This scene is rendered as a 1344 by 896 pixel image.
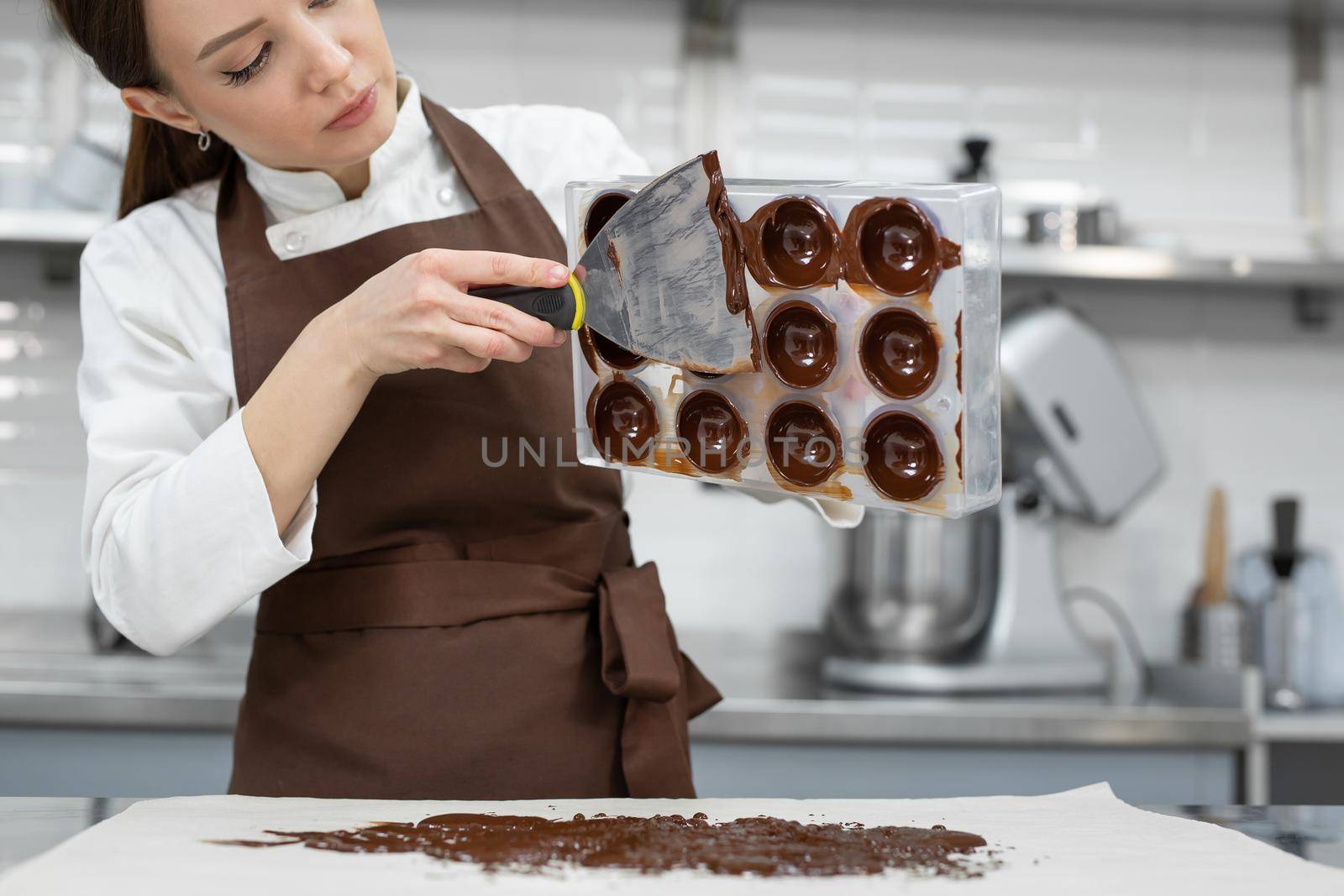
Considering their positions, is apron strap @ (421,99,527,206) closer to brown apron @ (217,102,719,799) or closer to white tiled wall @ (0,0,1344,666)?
brown apron @ (217,102,719,799)

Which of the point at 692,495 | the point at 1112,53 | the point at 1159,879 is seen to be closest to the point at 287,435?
the point at 1159,879

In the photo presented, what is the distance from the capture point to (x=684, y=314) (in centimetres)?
90

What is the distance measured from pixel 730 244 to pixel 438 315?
0.72 feet

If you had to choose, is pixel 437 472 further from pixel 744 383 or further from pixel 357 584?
pixel 744 383

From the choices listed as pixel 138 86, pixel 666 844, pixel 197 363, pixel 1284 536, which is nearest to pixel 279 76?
pixel 138 86

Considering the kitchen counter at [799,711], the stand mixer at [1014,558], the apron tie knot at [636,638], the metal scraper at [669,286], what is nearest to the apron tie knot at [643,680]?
the apron tie knot at [636,638]

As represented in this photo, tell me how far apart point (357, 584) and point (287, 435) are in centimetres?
18

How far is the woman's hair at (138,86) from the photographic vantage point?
90 centimetres

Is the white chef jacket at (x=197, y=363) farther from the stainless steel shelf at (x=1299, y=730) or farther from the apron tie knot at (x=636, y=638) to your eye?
the stainless steel shelf at (x=1299, y=730)

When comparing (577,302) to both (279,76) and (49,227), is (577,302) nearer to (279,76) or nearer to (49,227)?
(279,76)

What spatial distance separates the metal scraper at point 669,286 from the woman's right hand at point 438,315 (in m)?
0.02

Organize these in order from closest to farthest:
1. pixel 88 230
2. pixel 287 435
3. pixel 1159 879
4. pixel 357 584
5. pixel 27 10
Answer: pixel 1159 879, pixel 287 435, pixel 357 584, pixel 88 230, pixel 27 10

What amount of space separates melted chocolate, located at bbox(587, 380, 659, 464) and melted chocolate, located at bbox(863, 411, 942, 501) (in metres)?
0.19

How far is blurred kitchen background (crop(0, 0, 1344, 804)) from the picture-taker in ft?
6.79
